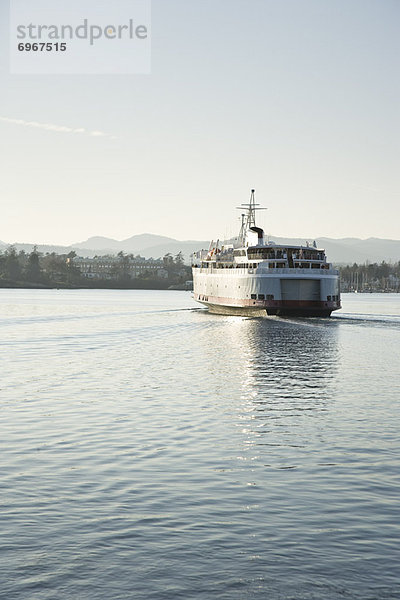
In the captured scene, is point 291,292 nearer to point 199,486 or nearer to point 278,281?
point 278,281

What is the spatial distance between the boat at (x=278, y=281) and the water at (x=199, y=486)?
5163 cm

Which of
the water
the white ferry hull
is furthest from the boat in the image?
the water

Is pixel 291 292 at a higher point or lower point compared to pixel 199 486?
higher

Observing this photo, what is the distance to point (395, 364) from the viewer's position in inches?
1879

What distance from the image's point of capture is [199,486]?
55.0 feet

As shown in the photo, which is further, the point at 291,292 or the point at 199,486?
the point at 291,292

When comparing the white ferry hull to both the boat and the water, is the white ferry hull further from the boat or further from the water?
the water

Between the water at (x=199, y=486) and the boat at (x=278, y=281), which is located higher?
the boat at (x=278, y=281)

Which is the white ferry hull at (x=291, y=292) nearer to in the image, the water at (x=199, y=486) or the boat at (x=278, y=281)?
the boat at (x=278, y=281)

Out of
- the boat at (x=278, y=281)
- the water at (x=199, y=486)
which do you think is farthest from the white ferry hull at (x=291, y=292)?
the water at (x=199, y=486)

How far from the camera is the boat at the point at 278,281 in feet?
301

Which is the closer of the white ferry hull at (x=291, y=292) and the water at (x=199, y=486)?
the water at (x=199, y=486)

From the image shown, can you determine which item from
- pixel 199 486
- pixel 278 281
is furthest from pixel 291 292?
pixel 199 486

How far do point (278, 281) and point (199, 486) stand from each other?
75.6m
